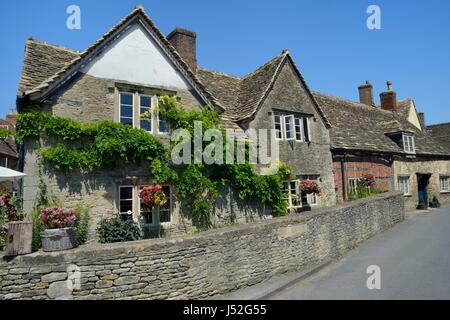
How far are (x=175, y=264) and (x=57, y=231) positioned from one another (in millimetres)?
2732

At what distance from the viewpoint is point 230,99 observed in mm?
15961

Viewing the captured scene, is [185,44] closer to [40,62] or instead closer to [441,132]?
[40,62]

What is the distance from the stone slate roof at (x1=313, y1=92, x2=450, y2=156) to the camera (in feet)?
65.2

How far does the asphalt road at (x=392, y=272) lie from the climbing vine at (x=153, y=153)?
4.49 m

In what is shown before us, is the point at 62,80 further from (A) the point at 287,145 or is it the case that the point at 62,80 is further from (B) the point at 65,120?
(A) the point at 287,145

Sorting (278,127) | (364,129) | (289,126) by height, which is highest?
(364,129)

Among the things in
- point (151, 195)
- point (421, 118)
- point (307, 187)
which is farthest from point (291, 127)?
point (421, 118)

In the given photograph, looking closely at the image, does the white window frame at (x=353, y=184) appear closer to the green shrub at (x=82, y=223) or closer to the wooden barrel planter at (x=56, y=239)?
the green shrub at (x=82, y=223)

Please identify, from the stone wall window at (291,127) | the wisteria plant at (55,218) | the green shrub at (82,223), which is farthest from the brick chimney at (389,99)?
the wisteria plant at (55,218)

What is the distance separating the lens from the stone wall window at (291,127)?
1526cm

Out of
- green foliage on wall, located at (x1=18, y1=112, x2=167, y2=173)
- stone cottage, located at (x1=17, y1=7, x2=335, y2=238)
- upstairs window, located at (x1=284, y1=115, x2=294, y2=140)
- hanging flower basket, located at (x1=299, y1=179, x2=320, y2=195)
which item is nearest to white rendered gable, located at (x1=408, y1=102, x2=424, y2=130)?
upstairs window, located at (x1=284, y1=115, x2=294, y2=140)

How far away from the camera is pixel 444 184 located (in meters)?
26.7

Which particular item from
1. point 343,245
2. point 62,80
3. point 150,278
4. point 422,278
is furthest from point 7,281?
point 343,245
